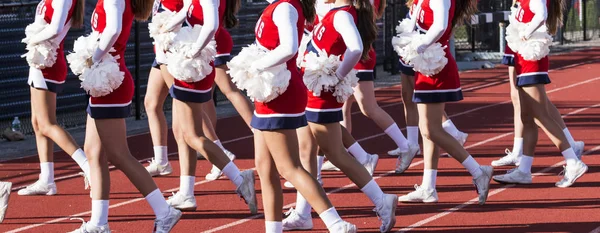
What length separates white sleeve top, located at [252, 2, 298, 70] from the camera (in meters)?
5.53

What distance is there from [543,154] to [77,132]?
5.29m

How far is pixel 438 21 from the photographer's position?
7152 mm

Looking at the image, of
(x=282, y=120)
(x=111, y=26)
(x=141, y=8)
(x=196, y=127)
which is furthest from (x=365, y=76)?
(x=282, y=120)

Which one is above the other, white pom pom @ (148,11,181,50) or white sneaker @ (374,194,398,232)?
white pom pom @ (148,11,181,50)

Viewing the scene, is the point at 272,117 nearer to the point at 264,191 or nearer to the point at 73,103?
the point at 264,191

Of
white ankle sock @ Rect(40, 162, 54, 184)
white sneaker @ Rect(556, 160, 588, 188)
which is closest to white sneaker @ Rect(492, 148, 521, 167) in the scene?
white sneaker @ Rect(556, 160, 588, 188)

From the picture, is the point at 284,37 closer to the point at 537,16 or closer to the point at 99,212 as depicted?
the point at 99,212

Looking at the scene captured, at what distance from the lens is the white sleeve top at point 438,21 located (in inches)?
281

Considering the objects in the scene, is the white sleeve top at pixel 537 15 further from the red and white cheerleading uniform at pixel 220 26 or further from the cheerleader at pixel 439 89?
the red and white cheerleading uniform at pixel 220 26

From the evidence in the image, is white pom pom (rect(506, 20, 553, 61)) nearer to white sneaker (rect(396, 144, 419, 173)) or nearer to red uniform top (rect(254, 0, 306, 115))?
white sneaker (rect(396, 144, 419, 173))

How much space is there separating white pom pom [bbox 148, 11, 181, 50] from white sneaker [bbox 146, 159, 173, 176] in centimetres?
157

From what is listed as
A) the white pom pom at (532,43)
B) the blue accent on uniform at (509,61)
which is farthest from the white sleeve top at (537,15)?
the blue accent on uniform at (509,61)

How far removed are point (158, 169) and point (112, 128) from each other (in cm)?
277

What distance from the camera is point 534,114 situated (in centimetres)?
816
